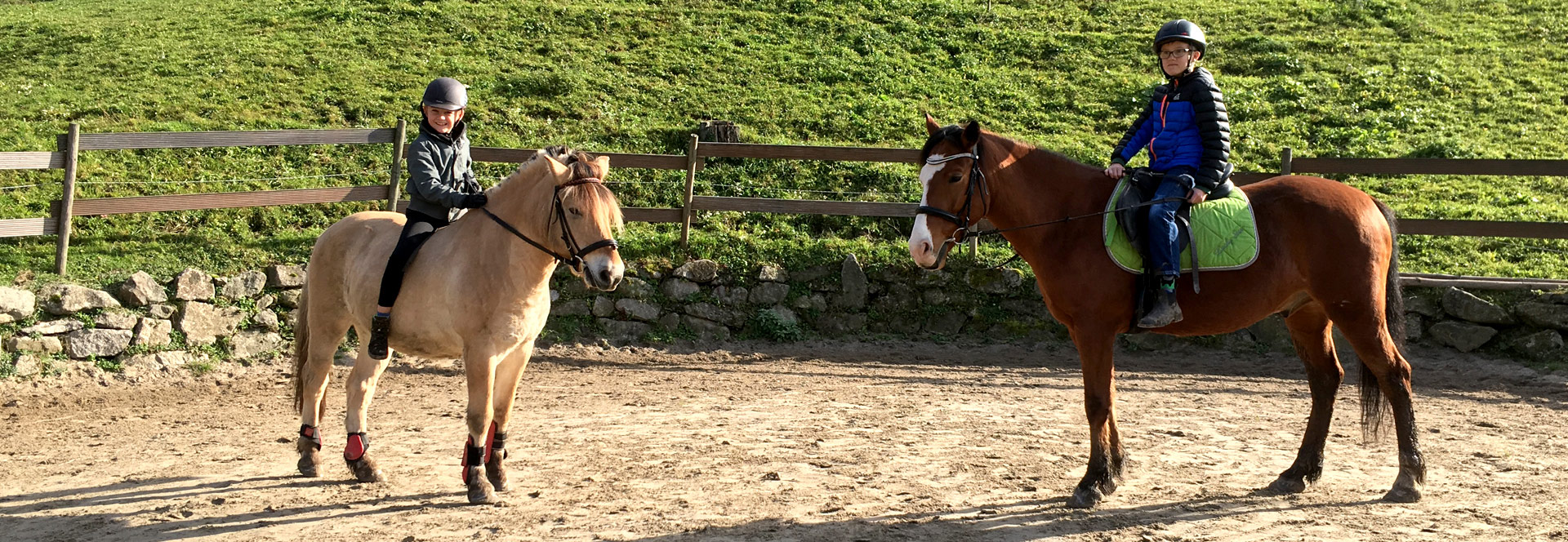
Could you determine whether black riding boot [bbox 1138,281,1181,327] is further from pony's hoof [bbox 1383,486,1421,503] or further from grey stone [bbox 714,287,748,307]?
grey stone [bbox 714,287,748,307]

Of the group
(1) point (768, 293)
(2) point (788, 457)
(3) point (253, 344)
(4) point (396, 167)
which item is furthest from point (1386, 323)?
(3) point (253, 344)

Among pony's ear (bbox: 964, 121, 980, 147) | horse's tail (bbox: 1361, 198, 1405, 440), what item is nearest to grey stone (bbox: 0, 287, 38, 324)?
pony's ear (bbox: 964, 121, 980, 147)

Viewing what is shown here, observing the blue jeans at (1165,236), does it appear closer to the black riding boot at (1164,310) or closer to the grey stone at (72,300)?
the black riding boot at (1164,310)

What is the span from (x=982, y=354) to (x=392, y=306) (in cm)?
645

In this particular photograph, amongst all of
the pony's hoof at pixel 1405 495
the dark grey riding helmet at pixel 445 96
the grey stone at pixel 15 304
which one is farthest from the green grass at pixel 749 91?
the pony's hoof at pixel 1405 495

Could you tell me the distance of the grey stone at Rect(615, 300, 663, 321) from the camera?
1102cm

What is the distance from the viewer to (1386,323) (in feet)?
20.3

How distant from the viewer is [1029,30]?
1925 centimetres

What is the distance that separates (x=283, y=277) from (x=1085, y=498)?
7719mm

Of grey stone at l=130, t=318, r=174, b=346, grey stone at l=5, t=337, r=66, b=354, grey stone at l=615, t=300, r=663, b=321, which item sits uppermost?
grey stone at l=615, t=300, r=663, b=321

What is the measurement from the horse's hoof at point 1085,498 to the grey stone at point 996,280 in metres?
5.74

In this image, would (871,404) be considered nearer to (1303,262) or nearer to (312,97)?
(1303,262)

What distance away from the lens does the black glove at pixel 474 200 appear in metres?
5.81

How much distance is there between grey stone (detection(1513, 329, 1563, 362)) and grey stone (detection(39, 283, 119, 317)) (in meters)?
12.8
